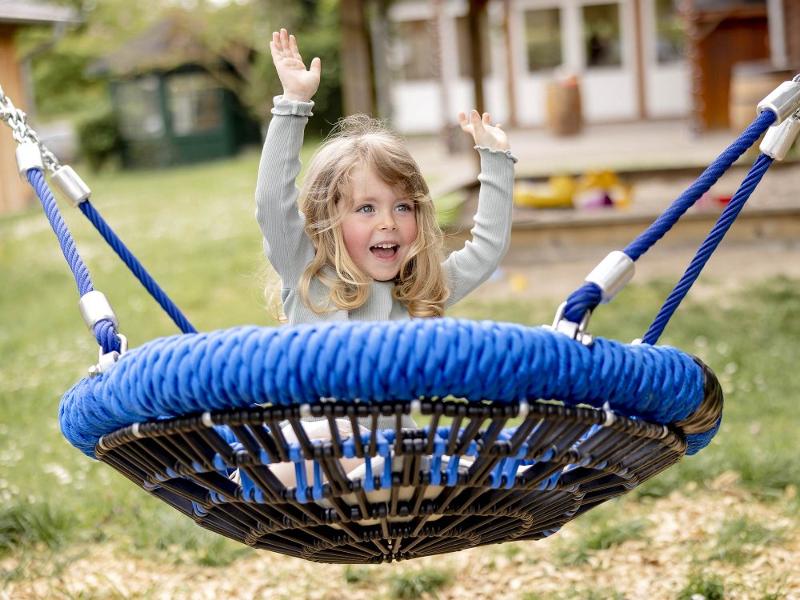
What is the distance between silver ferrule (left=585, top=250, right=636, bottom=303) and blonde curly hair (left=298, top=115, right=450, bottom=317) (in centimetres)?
65

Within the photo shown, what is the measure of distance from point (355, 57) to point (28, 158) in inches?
288

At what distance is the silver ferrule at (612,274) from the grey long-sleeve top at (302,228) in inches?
26.6

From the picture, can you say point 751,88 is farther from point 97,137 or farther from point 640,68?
point 97,137

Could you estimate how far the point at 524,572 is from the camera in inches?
132

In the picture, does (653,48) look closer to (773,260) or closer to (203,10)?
(203,10)

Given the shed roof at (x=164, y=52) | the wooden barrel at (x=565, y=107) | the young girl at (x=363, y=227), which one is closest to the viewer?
the young girl at (x=363, y=227)

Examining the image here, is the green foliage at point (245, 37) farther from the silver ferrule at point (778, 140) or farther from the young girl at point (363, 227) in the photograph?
the silver ferrule at point (778, 140)

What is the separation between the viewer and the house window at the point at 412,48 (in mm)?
24594

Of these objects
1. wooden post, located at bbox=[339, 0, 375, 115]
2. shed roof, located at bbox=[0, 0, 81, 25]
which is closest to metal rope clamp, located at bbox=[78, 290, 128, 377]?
wooden post, located at bbox=[339, 0, 375, 115]

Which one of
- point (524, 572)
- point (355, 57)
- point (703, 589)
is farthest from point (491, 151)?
point (355, 57)

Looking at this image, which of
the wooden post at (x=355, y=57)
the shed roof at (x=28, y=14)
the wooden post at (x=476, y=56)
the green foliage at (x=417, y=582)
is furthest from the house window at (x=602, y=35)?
the green foliage at (x=417, y=582)

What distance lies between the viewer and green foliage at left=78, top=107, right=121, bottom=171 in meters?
24.4

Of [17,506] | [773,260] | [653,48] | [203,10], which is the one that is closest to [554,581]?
[17,506]

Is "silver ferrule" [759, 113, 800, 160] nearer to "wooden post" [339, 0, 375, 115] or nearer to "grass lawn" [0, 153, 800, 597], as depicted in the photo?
"grass lawn" [0, 153, 800, 597]
